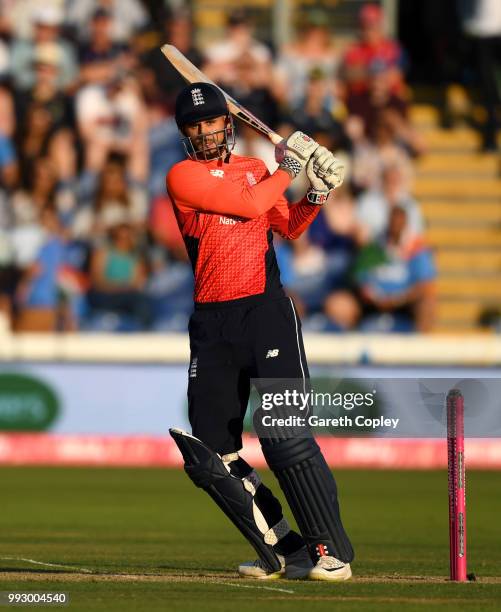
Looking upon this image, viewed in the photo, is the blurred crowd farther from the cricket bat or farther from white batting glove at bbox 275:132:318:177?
white batting glove at bbox 275:132:318:177

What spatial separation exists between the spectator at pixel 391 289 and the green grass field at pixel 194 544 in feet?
6.15

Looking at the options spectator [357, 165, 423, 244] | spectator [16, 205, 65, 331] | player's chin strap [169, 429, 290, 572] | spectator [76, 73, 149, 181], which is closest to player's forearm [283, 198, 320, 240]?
player's chin strap [169, 429, 290, 572]

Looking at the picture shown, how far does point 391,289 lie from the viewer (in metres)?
15.6

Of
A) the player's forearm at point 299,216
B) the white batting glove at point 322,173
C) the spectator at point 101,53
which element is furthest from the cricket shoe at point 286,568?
the spectator at point 101,53

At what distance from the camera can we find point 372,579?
22.5 feet

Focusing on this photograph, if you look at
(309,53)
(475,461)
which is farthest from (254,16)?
(475,461)

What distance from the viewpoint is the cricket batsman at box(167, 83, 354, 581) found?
663 centimetres

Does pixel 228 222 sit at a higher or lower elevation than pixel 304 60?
lower

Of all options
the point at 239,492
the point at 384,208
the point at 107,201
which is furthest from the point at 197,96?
the point at 384,208

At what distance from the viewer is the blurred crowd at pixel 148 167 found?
15375 mm

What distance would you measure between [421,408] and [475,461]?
8288 millimetres

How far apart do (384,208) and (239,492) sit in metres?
9.65

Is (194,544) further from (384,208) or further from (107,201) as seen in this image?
(384,208)

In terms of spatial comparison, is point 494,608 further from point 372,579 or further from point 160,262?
point 160,262
